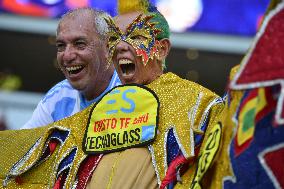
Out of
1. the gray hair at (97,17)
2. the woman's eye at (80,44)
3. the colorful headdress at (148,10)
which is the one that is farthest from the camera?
the gray hair at (97,17)

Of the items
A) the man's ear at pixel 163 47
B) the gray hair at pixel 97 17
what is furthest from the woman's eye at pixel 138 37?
the gray hair at pixel 97 17

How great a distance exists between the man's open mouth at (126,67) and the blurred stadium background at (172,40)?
24.9ft

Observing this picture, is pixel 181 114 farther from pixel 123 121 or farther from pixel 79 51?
pixel 79 51

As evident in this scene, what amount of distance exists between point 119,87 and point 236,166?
1.03 metres

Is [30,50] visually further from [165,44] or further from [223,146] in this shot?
[223,146]

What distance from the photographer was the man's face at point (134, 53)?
3738mm

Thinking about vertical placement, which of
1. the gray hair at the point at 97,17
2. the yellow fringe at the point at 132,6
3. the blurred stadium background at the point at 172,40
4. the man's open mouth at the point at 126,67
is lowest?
the man's open mouth at the point at 126,67

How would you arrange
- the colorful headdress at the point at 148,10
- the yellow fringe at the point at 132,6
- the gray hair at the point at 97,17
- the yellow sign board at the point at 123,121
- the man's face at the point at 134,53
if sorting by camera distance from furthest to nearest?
the gray hair at the point at 97,17 → the yellow fringe at the point at 132,6 → the colorful headdress at the point at 148,10 → the man's face at the point at 134,53 → the yellow sign board at the point at 123,121

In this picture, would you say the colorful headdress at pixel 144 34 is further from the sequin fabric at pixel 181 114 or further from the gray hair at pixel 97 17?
the gray hair at pixel 97 17

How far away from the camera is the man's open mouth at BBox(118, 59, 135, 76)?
12.3 ft

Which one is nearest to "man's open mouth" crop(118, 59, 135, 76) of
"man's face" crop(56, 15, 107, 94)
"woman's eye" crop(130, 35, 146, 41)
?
"woman's eye" crop(130, 35, 146, 41)

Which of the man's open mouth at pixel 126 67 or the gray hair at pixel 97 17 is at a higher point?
the gray hair at pixel 97 17

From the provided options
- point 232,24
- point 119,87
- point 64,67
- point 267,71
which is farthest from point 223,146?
point 232,24

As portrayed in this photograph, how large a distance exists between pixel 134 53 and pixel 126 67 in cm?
9
